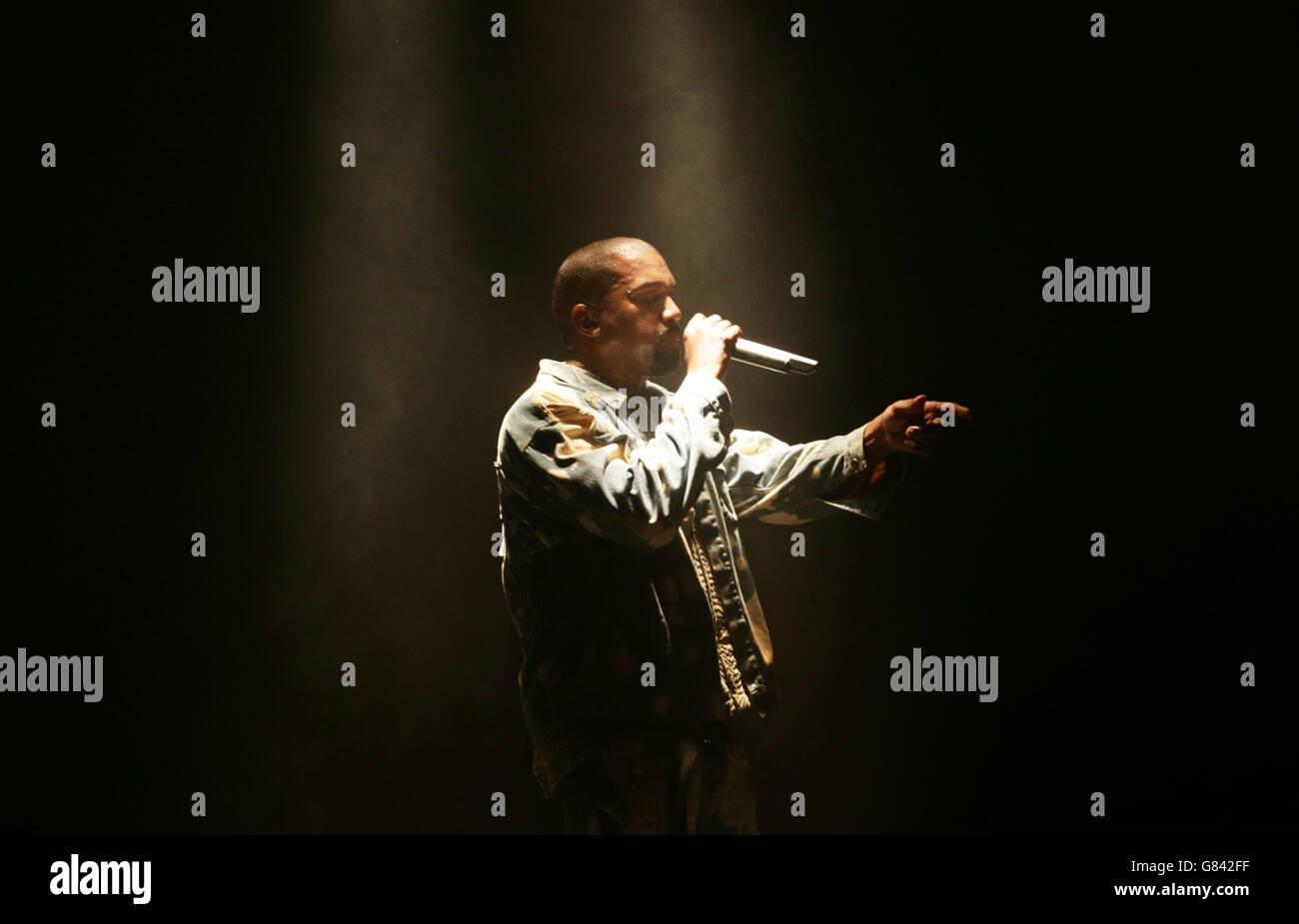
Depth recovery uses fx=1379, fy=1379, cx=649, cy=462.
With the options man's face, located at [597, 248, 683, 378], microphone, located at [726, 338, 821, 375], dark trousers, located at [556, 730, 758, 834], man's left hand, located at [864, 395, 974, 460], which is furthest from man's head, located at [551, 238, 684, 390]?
dark trousers, located at [556, 730, 758, 834]

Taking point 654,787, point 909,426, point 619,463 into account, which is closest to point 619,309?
point 619,463

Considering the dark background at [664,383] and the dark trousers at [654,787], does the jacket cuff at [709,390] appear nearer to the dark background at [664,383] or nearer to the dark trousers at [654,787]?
the dark background at [664,383]

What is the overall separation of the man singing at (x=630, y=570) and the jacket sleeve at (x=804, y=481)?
12 cm

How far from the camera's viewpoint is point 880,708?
327cm

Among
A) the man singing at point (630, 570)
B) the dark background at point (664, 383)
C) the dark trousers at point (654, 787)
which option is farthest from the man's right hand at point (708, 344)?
the dark trousers at point (654, 787)

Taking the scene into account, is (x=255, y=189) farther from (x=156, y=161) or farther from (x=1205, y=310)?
(x=1205, y=310)

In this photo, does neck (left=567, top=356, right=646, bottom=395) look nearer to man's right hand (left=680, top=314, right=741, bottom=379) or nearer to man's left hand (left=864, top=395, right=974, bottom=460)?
man's right hand (left=680, top=314, right=741, bottom=379)

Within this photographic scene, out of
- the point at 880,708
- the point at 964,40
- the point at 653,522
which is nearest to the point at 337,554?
the point at 653,522

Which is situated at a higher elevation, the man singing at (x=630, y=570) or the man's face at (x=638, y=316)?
the man's face at (x=638, y=316)

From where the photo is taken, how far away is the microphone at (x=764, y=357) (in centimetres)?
290

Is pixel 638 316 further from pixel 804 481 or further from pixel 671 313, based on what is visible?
pixel 804 481

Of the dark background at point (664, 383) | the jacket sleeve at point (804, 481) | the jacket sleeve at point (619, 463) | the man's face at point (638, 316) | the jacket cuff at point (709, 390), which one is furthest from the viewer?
the dark background at point (664, 383)

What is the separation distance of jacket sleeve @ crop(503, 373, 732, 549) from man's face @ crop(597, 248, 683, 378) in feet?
0.60

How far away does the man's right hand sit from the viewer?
9.46 ft
